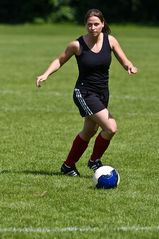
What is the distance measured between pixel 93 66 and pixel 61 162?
1.76 meters

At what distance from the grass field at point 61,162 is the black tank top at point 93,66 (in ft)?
3.66

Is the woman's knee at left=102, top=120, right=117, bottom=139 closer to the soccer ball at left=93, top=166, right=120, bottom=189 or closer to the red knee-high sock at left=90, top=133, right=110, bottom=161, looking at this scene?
the red knee-high sock at left=90, top=133, right=110, bottom=161

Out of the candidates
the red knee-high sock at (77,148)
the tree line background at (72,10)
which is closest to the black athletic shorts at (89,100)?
the red knee-high sock at (77,148)

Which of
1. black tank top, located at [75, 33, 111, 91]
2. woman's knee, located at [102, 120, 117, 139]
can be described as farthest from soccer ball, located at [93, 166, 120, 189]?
black tank top, located at [75, 33, 111, 91]

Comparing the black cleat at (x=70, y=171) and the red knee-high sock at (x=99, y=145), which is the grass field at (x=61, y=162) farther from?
the red knee-high sock at (x=99, y=145)

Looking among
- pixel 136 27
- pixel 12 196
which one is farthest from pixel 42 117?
pixel 136 27

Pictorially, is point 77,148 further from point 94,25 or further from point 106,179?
point 94,25

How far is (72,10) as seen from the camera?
210ft

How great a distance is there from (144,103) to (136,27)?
43.4 m

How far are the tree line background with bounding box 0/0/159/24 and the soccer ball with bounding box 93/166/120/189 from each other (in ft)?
181

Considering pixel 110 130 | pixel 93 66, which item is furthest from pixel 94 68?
pixel 110 130

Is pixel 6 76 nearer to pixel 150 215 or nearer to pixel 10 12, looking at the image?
pixel 150 215

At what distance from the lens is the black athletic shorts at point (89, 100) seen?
28.8 ft

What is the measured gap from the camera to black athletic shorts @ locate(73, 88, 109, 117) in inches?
345
